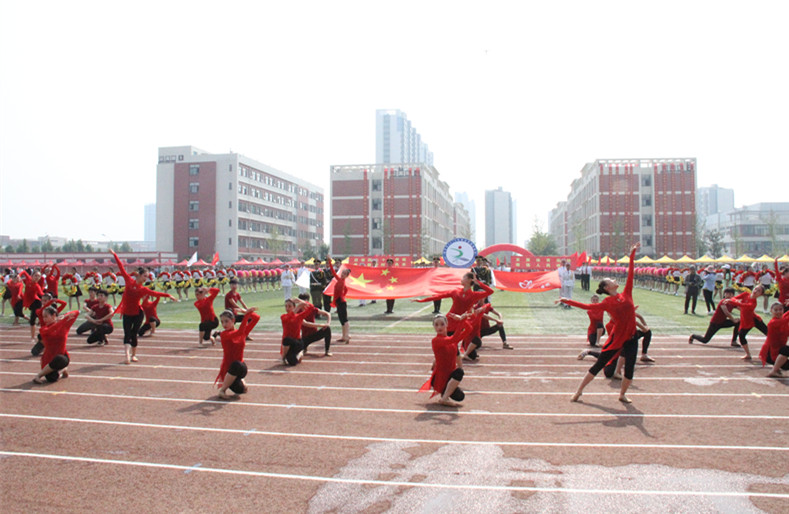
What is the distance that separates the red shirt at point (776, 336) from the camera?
9500 millimetres

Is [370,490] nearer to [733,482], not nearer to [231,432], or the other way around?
[231,432]

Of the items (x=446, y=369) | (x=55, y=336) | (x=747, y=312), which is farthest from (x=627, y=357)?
(x=55, y=336)

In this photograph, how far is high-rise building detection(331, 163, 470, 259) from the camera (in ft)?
278

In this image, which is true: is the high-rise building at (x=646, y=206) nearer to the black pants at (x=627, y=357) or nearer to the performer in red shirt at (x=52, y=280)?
the performer in red shirt at (x=52, y=280)

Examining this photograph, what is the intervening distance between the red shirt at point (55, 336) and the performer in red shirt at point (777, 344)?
11341mm

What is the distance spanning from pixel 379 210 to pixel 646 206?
39175 mm

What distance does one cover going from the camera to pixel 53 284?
1683 centimetres

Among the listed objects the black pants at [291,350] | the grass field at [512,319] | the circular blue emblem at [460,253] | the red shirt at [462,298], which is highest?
the circular blue emblem at [460,253]

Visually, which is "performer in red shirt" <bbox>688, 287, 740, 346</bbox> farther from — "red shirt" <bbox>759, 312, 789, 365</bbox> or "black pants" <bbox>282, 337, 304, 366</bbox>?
"black pants" <bbox>282, 337, 304, 366</bbox>

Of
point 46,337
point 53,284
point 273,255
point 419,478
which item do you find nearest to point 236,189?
point 273,255

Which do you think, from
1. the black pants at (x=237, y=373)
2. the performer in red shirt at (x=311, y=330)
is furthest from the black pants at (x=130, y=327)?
the black pants at (x=237, y=373)

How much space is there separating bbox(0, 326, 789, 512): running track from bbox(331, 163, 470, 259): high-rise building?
244 ft

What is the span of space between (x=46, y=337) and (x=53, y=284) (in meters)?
9.02

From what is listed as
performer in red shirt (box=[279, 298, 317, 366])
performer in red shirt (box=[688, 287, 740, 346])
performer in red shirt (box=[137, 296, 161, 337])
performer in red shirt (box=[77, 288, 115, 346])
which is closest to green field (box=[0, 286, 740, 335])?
performer in red shirt (box=[137, 296, 161, 337])
